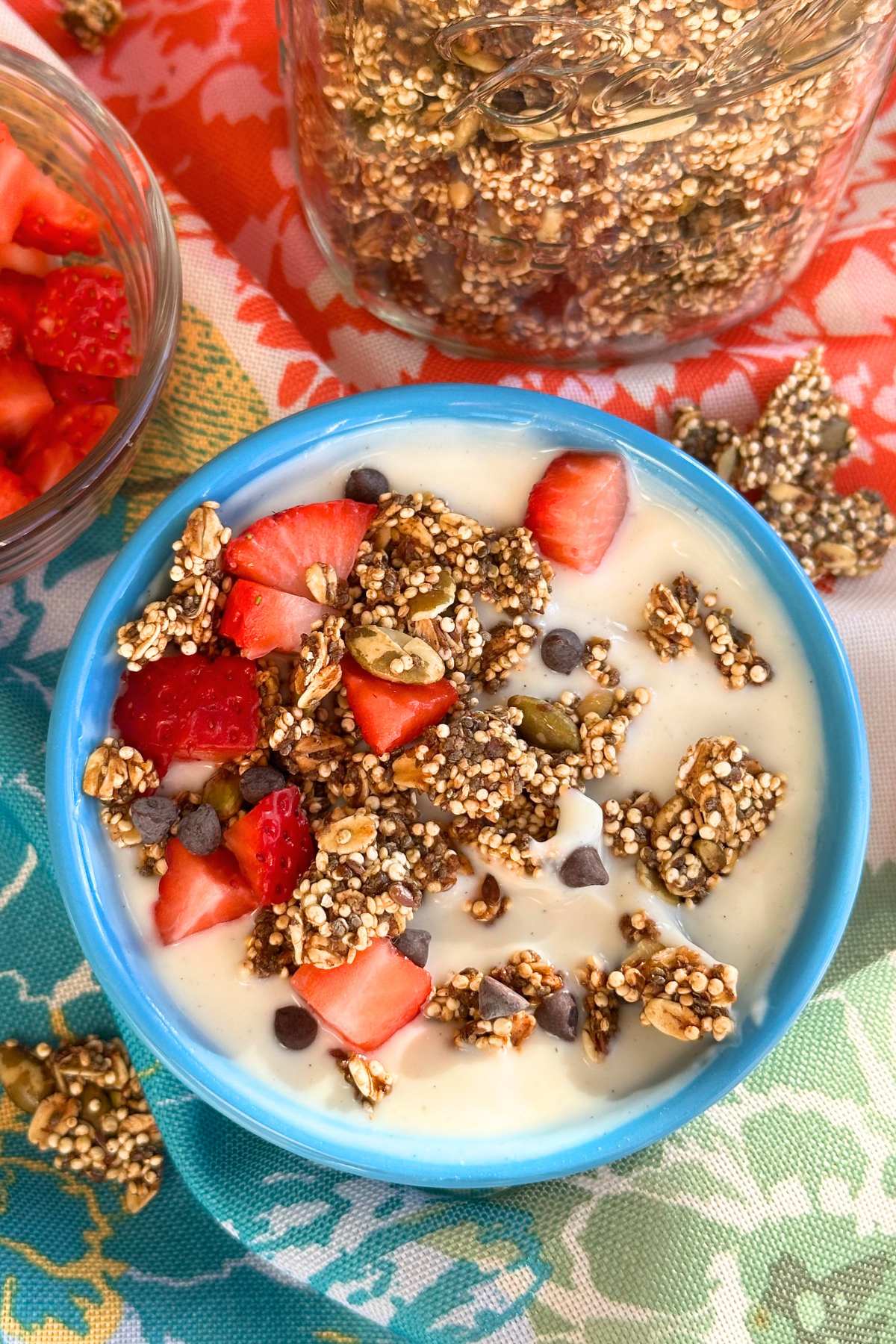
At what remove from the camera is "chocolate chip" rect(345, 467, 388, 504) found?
33.6 inches

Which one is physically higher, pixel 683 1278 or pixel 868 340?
pixel 868 340

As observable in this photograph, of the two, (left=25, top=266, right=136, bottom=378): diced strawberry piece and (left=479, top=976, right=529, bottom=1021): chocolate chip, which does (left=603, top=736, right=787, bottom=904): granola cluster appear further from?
(left=25, top=266, right=136, bottom=378): diced strawberry piece

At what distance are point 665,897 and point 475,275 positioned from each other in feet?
1.62

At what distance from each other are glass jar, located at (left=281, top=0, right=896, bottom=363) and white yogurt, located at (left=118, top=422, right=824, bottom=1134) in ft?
0.51

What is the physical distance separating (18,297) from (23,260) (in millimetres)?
36

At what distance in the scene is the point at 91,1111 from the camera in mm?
985

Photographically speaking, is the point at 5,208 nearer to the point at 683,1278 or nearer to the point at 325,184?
the point at 325,184

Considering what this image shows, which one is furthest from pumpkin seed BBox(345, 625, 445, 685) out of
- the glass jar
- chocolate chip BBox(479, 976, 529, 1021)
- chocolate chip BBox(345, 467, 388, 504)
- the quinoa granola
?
the glass jar

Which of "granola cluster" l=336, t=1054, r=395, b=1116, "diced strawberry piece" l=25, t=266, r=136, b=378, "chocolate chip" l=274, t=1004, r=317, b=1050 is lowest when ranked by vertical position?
"granola cluster" l=336, t=1054, r=395, b=1116

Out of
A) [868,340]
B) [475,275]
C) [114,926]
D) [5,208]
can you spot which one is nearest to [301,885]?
[114,926]

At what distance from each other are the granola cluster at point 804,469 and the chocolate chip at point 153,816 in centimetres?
55

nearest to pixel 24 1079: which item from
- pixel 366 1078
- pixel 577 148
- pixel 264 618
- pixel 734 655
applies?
pixel 366 1078

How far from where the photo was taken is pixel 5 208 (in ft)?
3.08

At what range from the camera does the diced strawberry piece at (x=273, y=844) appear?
2.61 feet
